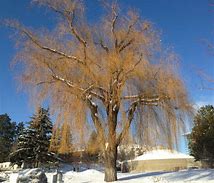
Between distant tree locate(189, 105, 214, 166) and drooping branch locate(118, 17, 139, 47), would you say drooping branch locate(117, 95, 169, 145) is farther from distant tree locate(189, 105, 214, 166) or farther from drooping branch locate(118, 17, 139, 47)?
distant tree locate(189, 105, 214, 166)

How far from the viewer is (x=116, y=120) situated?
14.1 m

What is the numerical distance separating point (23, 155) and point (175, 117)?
29033mm

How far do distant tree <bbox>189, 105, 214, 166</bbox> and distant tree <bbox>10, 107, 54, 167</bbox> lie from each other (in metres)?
17.1

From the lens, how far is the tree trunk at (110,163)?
13.9m

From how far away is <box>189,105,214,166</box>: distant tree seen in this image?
120ft

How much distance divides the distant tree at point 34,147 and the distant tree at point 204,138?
17114mm

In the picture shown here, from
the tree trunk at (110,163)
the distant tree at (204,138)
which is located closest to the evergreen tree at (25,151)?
the distant tree at (204,138)

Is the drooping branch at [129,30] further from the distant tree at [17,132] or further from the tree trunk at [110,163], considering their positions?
the distant tree at [17,132]

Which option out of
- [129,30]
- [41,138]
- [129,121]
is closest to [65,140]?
[129,121]

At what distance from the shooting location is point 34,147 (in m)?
39.4

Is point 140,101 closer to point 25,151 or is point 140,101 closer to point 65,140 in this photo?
point 65,140

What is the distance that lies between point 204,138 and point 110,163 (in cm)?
2561

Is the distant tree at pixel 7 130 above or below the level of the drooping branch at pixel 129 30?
above

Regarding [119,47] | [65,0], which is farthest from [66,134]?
[65,0]
